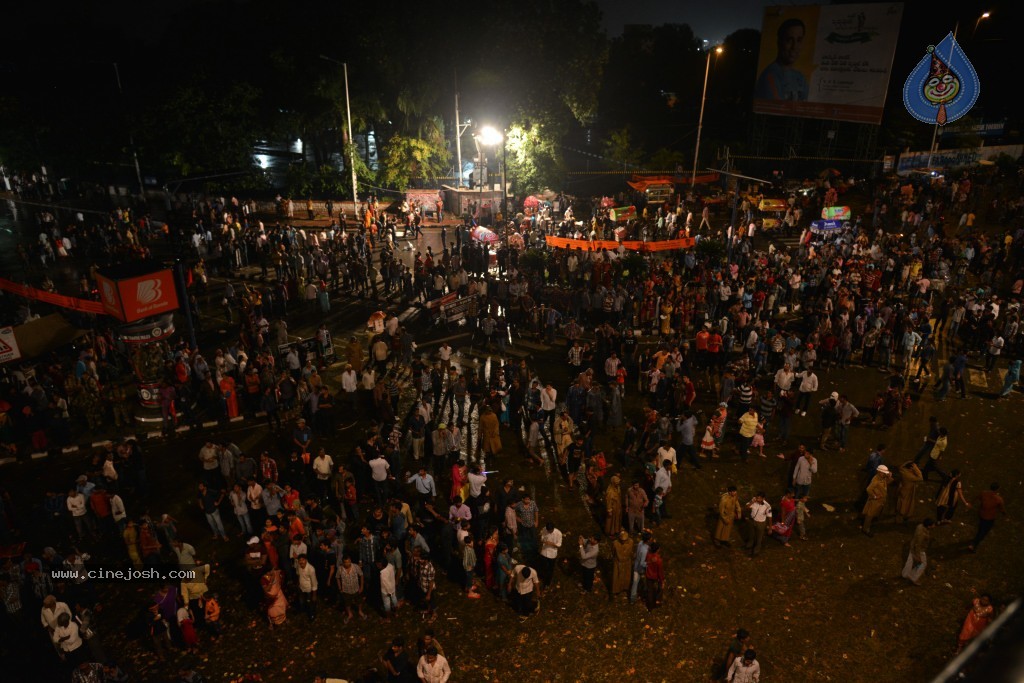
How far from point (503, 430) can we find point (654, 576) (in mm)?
5910

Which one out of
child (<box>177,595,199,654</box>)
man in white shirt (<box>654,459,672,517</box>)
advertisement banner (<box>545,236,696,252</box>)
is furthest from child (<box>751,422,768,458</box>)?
advertisement banner (<box>545,236,696,252</box>)

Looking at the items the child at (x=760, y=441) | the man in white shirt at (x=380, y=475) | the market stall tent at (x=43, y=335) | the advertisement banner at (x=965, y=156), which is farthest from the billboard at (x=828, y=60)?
the market stall tent at (x=43, y=335)

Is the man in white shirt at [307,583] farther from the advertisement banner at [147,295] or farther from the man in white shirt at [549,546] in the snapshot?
the advertisement banner at [147,295]

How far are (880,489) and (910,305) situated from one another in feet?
39.4

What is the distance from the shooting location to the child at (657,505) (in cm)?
1151

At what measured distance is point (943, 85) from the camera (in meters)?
29.8

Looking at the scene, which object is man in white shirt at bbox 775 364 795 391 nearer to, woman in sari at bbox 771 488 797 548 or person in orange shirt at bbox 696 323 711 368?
person in orange shirt at bbox 696 323 711 368

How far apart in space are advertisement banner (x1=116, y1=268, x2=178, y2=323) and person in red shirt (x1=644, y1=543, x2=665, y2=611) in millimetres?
12781

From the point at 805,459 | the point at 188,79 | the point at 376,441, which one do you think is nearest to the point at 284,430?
the point at 376,441

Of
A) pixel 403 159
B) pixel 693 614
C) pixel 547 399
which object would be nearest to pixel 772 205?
pixel 403 159

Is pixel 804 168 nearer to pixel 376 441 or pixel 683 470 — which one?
pixel 683 470

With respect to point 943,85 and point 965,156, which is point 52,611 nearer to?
point 943,85

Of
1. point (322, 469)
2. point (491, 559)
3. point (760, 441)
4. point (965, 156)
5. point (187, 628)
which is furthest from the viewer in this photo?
point (965, 156)

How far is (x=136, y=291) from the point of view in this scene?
14.9m
